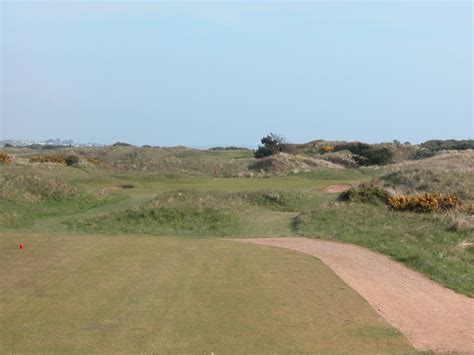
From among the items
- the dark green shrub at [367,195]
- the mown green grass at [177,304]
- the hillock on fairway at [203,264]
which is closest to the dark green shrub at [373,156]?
the hillock on fairway at [203,264]

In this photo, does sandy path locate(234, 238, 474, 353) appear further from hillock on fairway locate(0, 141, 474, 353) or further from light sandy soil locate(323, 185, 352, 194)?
light sandy soil locate(323, 185, 352, 194)

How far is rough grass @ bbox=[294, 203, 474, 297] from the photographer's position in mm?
16250

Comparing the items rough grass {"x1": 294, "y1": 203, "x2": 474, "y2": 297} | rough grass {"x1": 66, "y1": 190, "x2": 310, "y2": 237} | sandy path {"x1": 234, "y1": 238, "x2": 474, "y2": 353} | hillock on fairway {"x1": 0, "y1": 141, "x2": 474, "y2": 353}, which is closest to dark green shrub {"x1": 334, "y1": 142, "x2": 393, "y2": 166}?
hillock on fairway {"x1": 0, "y1": 141, "x2": 474, "y2": 353}

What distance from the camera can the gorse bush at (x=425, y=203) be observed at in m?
26.3

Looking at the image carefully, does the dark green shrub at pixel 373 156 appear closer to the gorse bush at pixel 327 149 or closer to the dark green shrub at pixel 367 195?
the gorse bush at pixel 327 149

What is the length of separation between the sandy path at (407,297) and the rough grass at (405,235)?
57 centimetres

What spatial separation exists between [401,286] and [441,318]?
8.98 feet

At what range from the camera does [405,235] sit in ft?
67.5

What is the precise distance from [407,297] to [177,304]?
4.83m

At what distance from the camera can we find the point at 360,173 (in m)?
49.6

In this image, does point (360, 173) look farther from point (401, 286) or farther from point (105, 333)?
point (105, 333)

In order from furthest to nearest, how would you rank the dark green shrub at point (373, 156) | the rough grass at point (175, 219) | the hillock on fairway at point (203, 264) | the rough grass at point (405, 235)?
1. the dark green shrub at point (373, 156)
2. the rough grass at point (175, 219)
3. the rough grass at point (405, 235)
4. the hillock on fairway at point (203, 264)

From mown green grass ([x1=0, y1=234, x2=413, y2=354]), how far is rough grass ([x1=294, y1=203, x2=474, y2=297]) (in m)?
2.96

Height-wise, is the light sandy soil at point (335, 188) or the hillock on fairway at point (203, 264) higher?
the light sandy soil at point (335, 188)
